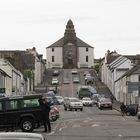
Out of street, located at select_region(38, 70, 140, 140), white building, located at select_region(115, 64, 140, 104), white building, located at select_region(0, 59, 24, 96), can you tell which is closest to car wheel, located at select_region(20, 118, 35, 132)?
street, located at select_region(38, 70, 140, 140)

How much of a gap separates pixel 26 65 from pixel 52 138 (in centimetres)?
11277

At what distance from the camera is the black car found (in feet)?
110

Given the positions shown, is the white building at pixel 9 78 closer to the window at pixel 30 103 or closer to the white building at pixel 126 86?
the white building at pixel 126 86

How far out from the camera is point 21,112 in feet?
110

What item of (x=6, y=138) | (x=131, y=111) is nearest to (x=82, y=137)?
(x=6, y=138)

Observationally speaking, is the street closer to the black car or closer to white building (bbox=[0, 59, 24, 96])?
the black car

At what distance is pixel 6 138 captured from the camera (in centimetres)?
1118

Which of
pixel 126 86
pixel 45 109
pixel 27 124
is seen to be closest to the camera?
pixel 45 109

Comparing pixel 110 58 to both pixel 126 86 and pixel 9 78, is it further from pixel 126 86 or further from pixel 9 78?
pixel 9 78

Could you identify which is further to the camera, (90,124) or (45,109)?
(90,124)

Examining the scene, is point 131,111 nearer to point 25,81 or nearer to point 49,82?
point 25,81

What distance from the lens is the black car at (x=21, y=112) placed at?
33406 mm

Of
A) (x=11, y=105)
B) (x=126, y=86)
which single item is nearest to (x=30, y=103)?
(x=11, y=105)

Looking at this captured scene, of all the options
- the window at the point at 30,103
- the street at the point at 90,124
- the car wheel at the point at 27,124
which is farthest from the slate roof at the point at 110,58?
the car wheel at the point at 27,124
